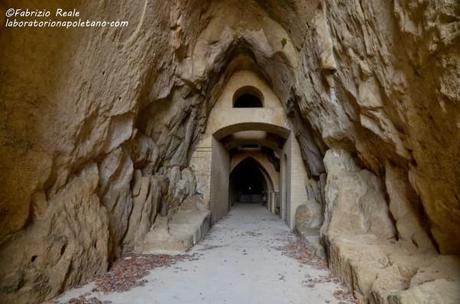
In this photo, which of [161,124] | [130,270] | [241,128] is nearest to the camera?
[130,270]

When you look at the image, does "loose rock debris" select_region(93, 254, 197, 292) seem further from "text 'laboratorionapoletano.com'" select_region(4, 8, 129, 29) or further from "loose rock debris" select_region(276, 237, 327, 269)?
"text 'laboratorionapoletano.com'" select_region(4, 8, 129, 29)

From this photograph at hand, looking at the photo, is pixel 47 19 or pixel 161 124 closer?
pixel 47 19

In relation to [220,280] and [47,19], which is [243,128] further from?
[47,19]

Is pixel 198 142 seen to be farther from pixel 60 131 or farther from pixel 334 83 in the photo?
pixel 60 131

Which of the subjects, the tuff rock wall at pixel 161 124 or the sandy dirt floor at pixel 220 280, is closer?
the tuff rock wall at pixel 161 124

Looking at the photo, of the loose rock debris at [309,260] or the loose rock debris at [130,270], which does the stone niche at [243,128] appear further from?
the loose rock debris at [130,270]

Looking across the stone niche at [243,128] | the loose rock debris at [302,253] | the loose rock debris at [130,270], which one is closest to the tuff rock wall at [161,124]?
the loose rock debris at [130,270]

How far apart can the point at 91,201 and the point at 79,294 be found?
1614mm

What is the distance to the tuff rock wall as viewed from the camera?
12.3 feet

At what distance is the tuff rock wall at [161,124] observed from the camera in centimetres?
374

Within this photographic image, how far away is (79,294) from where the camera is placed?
180 inches

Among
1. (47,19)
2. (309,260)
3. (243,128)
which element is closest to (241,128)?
(243,128)

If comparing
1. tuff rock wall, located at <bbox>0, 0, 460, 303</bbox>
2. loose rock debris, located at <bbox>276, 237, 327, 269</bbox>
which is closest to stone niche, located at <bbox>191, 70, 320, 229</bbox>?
loose rock debris, located at <bbox>276, 237, 327, 269</bbox>

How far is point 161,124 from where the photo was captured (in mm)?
9367
